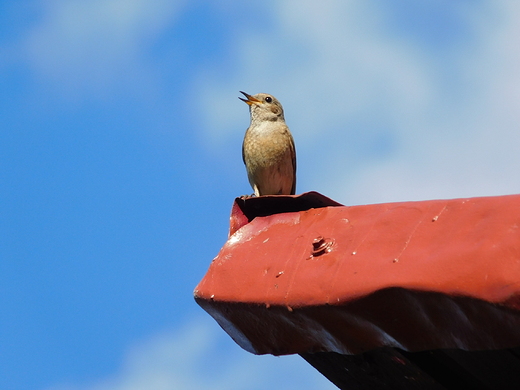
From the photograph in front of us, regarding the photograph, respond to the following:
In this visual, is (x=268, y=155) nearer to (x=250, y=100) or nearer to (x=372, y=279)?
(x=250, y=100)

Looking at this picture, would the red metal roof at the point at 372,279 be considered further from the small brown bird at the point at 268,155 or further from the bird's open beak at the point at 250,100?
the bird's open beak at the point at 250,100

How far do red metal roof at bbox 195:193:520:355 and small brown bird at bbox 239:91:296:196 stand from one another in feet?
13.7

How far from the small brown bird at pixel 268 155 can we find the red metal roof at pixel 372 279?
13.7 ft

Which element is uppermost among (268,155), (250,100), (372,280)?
(250,100)

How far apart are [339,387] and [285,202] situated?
0.90 metres

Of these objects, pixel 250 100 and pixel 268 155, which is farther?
pixel 250 100

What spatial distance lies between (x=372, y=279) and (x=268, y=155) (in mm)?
5224

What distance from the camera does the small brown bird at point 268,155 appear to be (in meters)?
7.99

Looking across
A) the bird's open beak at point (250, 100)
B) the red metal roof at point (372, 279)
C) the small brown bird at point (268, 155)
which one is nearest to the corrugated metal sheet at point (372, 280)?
the red metal roof at point (372, 279)

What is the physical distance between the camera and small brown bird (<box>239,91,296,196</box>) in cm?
799

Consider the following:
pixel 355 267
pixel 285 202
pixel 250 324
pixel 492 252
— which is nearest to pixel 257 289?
pixel 250 324

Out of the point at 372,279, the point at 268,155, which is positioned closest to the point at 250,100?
the point at 268,155

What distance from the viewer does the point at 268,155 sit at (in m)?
7.96

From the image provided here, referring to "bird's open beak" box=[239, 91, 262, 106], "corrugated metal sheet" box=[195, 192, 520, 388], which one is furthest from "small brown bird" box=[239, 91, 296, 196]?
"corrugated metal sheet" box=[195, 192, 520, 388]
